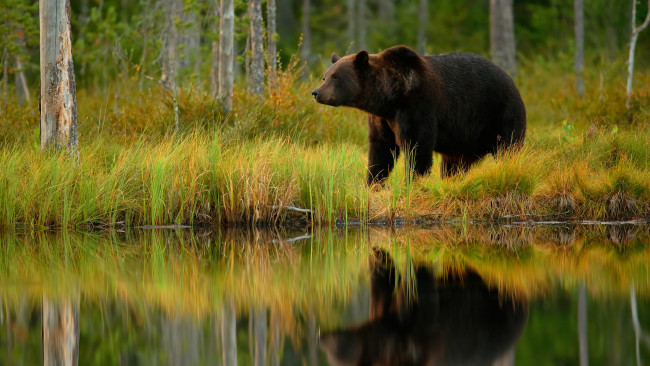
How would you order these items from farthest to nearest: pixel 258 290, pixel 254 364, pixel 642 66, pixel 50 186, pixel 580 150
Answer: pixel 642 66, pixel 580 150, pixel 50 186, pixel 258 290, pixel 254 364

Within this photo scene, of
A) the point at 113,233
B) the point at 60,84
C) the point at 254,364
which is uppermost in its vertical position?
the point at 60,84

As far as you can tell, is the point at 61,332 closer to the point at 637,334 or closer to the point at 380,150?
the point at 637,334

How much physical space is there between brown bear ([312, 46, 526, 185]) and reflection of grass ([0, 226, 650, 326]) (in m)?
1.23

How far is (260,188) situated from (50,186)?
2099 millimetres

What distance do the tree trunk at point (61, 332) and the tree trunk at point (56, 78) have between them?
14.1 feet

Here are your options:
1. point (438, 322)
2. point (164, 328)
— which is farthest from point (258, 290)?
point (438, 322)

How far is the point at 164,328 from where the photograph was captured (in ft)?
15.5

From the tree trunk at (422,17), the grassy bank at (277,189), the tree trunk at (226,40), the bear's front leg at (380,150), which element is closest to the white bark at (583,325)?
the grassy bank at (277,189)

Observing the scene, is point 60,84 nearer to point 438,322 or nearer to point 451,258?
point 451,258

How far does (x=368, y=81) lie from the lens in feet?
29.6

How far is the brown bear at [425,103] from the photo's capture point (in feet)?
29.4

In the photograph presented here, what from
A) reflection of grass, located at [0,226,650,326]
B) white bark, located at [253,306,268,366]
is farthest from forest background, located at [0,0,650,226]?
white bark, located at [253,306,268,366]

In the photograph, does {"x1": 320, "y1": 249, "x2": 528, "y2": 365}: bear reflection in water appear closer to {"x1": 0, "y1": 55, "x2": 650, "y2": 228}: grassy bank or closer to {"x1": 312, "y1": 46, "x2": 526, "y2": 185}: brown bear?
{"x1": 0, "y1": 55, "x2": 650, "y2": 228}: grassy bank

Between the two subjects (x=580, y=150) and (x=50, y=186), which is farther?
(x=580, y=150)
